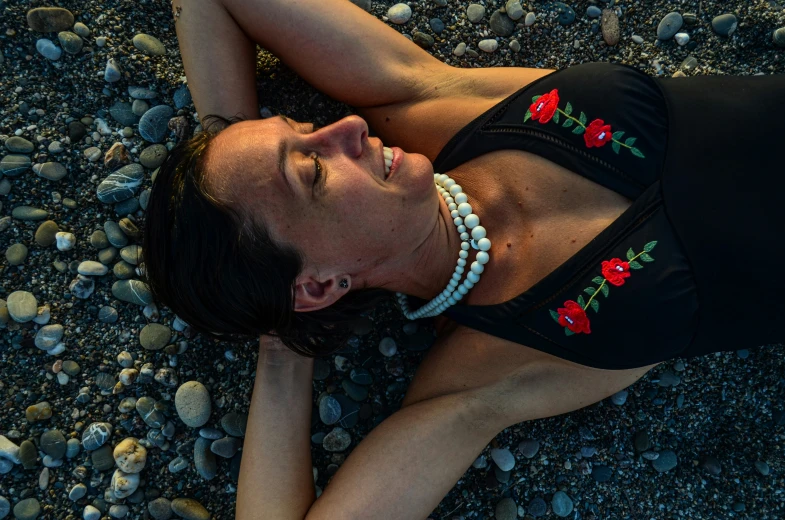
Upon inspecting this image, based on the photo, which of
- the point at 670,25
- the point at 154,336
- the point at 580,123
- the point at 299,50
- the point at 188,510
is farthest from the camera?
the point at 670,25

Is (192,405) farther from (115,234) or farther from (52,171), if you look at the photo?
(52,171)

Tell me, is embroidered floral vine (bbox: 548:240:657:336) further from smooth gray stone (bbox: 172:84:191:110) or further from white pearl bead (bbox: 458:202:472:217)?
smooth gray stone (bbox: 172:84:191:110)

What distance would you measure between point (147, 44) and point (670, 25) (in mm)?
2527

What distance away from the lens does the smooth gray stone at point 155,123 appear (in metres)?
2.55

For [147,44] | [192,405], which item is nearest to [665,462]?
[192,405]

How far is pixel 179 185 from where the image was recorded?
73.0 inches

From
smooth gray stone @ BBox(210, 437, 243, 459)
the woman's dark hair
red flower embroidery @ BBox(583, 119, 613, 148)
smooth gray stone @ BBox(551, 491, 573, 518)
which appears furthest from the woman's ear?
smooth gray stone @ BBox(551, 491, 573, 518)

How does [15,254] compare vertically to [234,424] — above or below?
above

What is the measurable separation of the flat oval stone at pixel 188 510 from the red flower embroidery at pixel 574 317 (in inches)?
68.1

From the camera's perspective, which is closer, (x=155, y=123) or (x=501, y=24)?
(x=155, y=123)

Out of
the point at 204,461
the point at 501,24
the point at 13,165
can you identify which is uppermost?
the point at 501,24

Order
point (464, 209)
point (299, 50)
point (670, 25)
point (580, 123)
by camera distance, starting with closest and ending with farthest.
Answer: point (580, 123) → point (464, 209) → point (299, 50) → point (670, 25)

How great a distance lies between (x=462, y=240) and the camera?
2146mm

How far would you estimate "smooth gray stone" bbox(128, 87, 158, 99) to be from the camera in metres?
2.57
